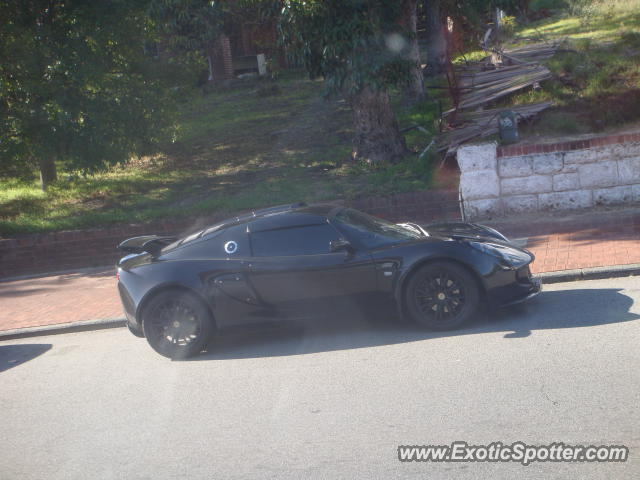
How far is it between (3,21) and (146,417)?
11.1 m

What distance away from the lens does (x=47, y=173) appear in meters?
16.6

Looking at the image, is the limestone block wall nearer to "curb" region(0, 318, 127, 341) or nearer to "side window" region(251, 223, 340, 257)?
"side window" region(251, 223, 340, 257)

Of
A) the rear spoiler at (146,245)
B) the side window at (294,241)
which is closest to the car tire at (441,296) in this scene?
the side window at (294,241)

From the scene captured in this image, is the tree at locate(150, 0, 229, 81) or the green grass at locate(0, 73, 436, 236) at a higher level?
the tree at locate(150, 0, 229, 81)

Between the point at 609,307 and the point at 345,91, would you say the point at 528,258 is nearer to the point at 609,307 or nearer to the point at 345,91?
the point at 609,307

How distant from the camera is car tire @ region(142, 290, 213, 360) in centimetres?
720

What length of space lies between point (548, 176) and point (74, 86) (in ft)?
28.9

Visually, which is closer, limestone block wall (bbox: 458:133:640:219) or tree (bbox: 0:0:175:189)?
limestone block wall (bbox: 458:133:640:219)

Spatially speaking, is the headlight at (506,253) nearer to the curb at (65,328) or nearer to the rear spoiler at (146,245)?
the rear spoiler at (146,245)

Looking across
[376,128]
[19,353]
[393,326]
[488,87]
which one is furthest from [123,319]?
[488,87]

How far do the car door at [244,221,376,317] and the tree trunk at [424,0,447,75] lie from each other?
12.5 meters

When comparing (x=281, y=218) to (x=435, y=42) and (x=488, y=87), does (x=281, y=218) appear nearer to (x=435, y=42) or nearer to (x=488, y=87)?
(x=488, y=87)

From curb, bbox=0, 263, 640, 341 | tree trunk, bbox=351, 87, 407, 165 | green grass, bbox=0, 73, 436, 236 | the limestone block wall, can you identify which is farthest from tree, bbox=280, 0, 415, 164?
curb, bbox=0, 263, 640, 341

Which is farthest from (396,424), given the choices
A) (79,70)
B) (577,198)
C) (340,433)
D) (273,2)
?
(79,70)
